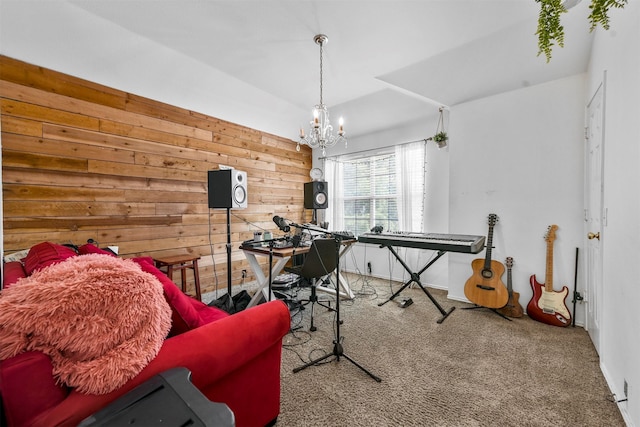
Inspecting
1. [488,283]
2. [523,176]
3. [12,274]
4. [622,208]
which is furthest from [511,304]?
[12,274]

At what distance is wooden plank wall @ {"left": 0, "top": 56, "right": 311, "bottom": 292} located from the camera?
220cm

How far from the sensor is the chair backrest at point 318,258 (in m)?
2.43

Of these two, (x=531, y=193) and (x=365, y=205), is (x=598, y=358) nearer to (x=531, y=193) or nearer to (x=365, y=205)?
(x=531, y=193)

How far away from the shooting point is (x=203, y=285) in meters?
3.37

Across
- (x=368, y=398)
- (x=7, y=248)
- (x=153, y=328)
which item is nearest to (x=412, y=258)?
(x=368, y=398)

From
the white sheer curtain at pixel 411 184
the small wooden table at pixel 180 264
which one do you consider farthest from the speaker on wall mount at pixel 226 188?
the white sheer curtain at pixel 411 184

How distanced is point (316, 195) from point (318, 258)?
1.71 m

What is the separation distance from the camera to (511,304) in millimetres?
2775

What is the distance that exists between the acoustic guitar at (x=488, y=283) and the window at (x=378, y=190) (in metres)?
1.03

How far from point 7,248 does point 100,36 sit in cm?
192

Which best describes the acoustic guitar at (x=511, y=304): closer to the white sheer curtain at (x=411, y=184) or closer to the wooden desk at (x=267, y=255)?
the white sheer curtain at (x=411, y=184)

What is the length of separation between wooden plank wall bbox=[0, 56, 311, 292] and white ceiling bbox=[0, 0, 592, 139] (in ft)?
0.72

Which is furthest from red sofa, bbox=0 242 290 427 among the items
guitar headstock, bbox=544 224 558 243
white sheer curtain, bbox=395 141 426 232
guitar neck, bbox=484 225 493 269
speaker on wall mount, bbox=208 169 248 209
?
white sheer curtain, bbox=395 141 426 232

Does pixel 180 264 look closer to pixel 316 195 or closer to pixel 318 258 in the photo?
pixel 318 258
